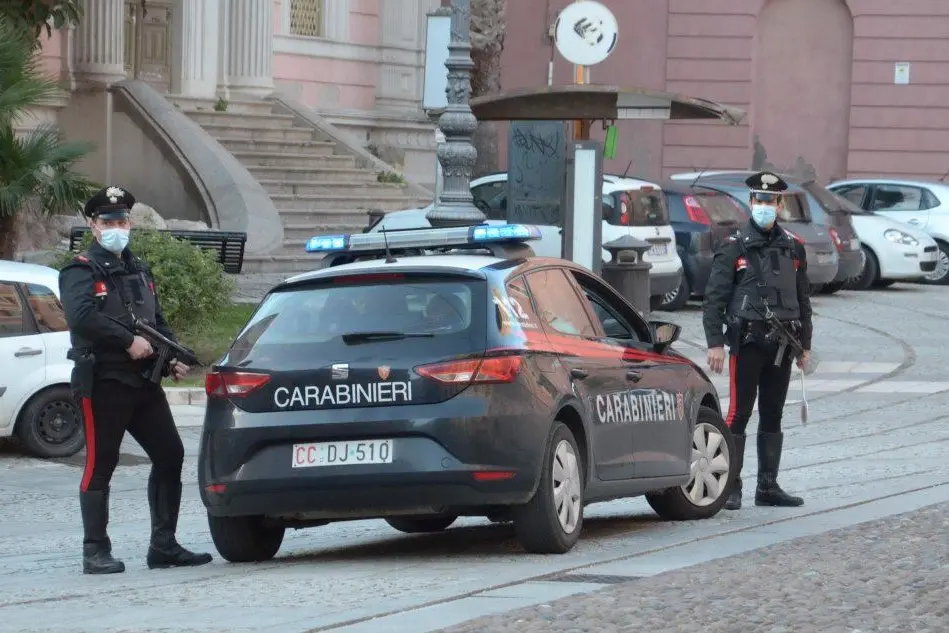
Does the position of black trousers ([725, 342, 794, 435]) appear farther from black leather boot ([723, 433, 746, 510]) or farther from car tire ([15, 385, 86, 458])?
car tire ([15, 385, 86, 458])

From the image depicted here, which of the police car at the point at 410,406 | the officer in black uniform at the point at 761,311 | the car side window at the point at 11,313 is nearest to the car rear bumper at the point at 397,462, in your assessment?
the police car at the point at 410,406

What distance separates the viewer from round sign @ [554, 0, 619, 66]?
59.1 ft

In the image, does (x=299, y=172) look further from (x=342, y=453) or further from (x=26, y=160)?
(x=342, y=453)

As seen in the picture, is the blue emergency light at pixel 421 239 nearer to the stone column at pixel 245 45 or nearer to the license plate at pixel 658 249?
the license plate at pixel 658 249

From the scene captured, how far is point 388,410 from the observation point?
8.50 m

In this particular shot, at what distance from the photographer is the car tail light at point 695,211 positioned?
79.5ft

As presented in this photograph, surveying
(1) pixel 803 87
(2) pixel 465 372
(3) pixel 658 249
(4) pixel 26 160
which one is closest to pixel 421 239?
(2) pixel 465 372

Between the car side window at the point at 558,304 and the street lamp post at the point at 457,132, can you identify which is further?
the street lamp post at the point at 457,132

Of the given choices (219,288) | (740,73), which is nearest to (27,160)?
(219,288)

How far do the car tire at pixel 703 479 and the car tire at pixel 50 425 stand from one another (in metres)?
5.30

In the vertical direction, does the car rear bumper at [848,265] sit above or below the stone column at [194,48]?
below

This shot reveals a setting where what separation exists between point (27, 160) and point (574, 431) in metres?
10.6

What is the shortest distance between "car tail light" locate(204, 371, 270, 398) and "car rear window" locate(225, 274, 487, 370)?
0.20ft

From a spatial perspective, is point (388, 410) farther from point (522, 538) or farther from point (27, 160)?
point (27, 160)
